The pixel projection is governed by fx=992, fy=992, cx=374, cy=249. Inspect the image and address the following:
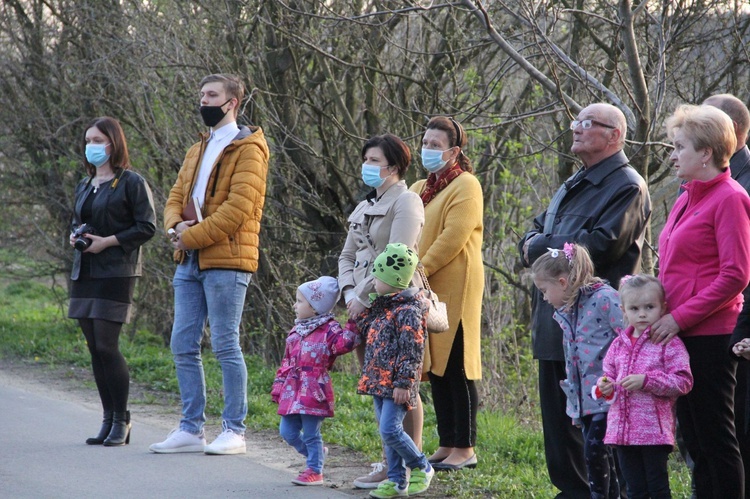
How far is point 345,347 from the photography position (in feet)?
17.9

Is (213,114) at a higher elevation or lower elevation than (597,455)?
higher

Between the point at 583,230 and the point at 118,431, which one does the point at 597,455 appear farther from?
the point at 118,431

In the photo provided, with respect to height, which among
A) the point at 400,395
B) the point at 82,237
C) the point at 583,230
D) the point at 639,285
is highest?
the point at 82,237

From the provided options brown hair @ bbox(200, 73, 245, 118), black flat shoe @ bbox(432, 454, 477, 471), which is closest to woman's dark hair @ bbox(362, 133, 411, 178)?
brown hair @ bbox(200, 73, 245, 118)

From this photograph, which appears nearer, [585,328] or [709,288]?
[709,288]

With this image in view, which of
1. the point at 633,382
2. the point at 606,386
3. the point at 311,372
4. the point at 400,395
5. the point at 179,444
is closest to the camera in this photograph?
the point at 633,382

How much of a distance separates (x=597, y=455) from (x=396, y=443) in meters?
1.11

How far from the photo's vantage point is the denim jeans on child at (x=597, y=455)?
447 centimetres

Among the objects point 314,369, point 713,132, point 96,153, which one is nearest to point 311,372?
point 314,369

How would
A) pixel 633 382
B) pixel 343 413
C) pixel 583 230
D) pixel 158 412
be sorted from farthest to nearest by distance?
1. pixel 158 412
2. pixel 343 413
3. pixel 583 230
4. pixel 633 382

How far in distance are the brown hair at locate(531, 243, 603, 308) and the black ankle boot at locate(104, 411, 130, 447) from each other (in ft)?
10.9

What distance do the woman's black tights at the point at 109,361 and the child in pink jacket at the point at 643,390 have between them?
3519 millimetres

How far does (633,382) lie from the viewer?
410 cm

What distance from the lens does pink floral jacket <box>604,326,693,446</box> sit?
4105 millimetres
